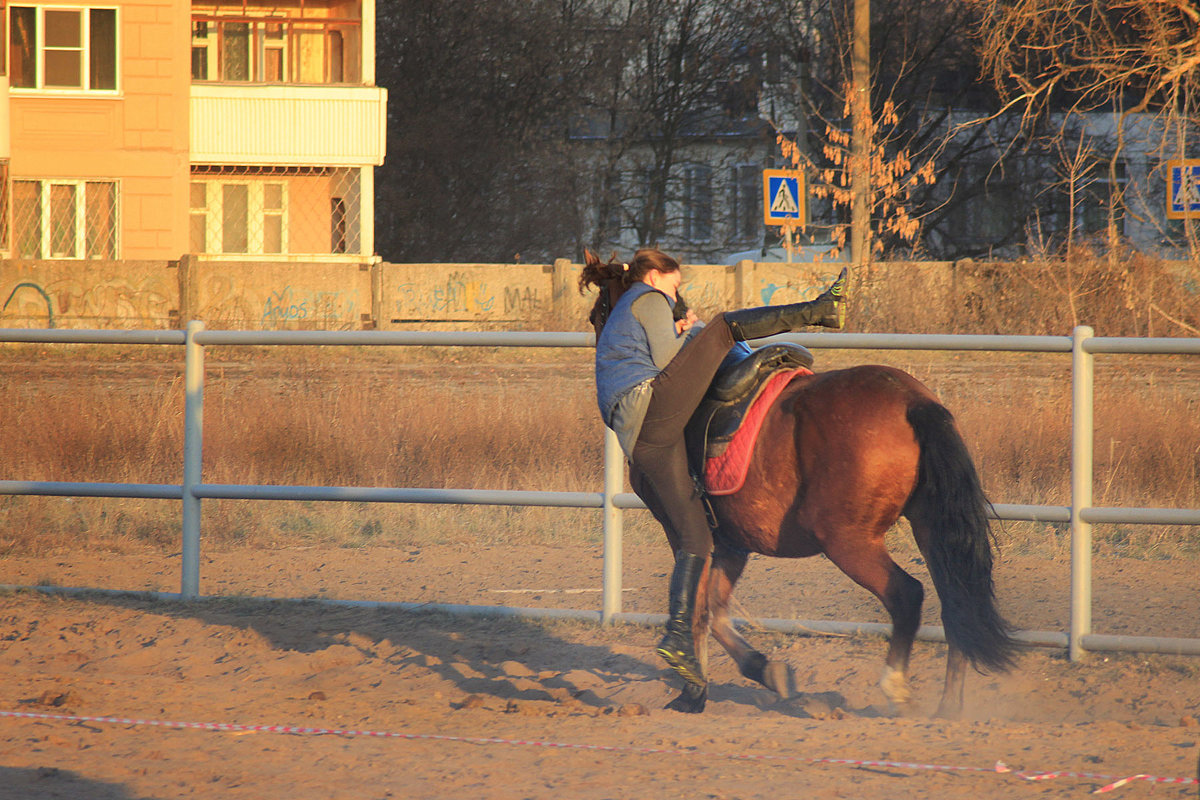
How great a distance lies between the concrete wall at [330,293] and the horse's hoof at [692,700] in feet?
66.3

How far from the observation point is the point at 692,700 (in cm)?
475

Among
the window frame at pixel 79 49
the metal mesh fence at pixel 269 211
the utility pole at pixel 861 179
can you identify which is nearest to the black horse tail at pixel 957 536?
the utility pole at pixel 861 179

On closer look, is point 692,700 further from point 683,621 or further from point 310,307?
point 310,307

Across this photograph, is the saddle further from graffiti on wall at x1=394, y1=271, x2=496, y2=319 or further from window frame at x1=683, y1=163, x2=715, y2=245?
window frame at x1=683, y1=163, x2=715, y2=245

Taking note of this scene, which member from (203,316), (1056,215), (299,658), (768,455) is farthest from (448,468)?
(1056,215)

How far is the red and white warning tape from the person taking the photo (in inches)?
148

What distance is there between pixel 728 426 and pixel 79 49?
28.7m

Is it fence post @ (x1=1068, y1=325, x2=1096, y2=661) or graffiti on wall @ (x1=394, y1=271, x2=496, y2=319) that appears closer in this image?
fence post @ (x1=1068, y1=325, x2=1096, y2=661)

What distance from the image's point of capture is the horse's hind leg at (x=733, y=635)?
485 cm

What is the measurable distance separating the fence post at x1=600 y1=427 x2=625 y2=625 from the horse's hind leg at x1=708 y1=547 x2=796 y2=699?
121cm

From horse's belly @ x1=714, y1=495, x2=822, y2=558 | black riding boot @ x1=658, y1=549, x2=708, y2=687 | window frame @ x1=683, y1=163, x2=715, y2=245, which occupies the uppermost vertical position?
window frame @ x1=683, y1=163, x2=715, y2=245

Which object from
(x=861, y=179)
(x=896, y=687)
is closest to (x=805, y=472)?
(x=896, y=687)

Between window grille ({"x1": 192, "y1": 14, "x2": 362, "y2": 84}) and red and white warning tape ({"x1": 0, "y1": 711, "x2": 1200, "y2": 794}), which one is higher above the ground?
window grille ({"x1": 192, "y1": 14, "x2": 362, "y2": 84})

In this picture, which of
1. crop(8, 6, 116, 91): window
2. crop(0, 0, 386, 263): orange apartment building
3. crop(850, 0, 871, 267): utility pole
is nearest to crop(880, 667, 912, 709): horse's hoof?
crop(850, 0, 871, 267): utility pole
